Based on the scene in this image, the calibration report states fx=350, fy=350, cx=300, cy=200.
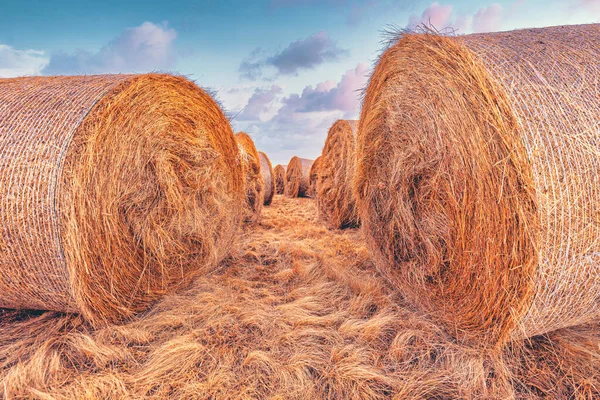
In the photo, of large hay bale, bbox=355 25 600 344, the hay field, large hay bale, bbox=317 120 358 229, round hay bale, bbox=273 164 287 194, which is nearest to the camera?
large hay bale, bbox=355 25 600 344

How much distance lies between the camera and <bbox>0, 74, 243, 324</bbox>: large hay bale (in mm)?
2439

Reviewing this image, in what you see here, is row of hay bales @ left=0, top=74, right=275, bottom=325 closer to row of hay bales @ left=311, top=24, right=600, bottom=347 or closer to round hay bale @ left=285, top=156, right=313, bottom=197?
row of hay bales @ left=311, top=24, right=600, bottom=347

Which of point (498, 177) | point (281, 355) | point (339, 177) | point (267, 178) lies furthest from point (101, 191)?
point (267, 178)

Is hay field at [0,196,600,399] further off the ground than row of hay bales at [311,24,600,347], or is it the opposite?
row of hay bales at [311,24,600,347]

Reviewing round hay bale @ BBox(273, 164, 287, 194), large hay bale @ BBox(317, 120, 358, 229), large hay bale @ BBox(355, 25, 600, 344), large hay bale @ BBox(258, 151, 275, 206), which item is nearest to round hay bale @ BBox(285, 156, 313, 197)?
round hay bale @ BBox(273, 164, 287, 194)

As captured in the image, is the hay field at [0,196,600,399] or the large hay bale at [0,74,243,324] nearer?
the hay field at [0,196,600,399]

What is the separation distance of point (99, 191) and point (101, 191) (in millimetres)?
Answer: 29

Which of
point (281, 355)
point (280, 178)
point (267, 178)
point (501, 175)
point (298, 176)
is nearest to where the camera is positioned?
point (501, 175)

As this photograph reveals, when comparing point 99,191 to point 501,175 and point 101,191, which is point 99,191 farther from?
point 501,175

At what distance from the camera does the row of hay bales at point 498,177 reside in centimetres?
192

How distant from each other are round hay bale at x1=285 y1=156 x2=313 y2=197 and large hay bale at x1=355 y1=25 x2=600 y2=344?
9108mm

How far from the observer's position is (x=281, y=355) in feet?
7.97

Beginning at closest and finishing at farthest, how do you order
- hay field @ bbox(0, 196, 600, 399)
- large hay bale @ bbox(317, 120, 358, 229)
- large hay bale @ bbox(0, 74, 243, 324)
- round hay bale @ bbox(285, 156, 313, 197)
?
1. hay field @ bbox(0, 196, 600, 399)
2. large hay bale @ bbox(0, 74, 243, 324)
3. large hay bale @ bbox(317, 120, 358, 229)
4. round hay bale @ bbox(285, 156, 313, 197)

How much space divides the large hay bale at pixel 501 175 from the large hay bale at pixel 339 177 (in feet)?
9.87
